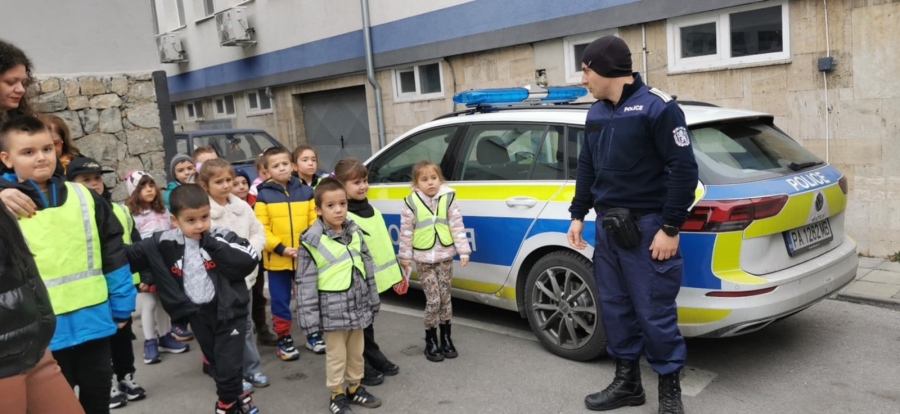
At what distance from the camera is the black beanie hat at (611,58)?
11.6 ft

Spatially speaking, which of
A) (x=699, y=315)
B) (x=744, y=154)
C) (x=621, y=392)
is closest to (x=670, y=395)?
(x=621, y=392)

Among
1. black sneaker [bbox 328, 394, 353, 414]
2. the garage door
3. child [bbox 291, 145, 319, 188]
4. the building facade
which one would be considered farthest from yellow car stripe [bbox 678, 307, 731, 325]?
the garage door

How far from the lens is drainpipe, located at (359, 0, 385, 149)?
12547 millimetres

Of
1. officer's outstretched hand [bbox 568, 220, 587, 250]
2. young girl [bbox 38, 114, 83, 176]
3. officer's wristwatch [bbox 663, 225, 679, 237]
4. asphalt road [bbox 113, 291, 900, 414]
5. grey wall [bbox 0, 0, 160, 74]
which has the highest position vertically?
grey wall [bbox 0, 0, 160, 74]

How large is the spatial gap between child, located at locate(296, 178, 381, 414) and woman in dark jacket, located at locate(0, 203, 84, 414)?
1.47 m

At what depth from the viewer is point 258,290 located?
5.28m

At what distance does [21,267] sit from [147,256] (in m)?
1.17

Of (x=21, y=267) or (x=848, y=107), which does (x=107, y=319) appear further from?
(x=848, y=107)

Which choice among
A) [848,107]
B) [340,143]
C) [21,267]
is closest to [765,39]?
[848,107]

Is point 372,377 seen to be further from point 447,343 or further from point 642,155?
point 642,155

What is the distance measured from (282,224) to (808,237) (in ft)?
10.7

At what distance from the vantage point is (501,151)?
16.2 ft

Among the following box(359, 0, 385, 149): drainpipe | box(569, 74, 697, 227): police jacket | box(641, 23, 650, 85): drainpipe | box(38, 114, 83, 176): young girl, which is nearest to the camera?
box(569, 74, 697, 227): police jacket

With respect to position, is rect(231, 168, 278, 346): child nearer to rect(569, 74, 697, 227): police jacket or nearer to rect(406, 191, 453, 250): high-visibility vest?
rect(406, 191, 453, 250): high-visibility vest
